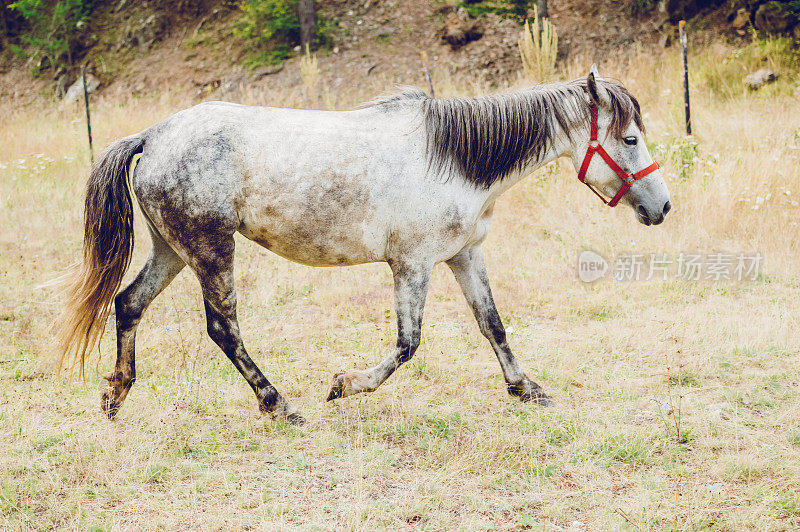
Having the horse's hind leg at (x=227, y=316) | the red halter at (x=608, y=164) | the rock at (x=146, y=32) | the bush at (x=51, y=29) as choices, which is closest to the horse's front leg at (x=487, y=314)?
the red halter at (x=608, y=164)

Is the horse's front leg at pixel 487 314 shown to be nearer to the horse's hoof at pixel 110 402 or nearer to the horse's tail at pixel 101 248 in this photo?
the horse's tail at pixel 101 248

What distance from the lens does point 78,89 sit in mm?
16203

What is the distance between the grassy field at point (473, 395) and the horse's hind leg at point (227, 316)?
5.0 inches

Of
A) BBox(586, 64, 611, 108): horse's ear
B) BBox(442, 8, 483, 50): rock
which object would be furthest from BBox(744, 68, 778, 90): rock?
BBox(586, 64, 611, 108): horse's ear

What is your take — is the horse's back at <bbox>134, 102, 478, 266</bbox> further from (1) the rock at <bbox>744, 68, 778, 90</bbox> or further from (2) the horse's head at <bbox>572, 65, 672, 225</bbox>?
(1) the rock at <bbox>744, 68, 778, 90</bbox>

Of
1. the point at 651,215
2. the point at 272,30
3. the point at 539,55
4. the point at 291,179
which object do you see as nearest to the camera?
the point at 291,179

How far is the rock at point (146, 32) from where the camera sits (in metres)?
17.7

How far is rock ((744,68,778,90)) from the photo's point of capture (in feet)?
34.3

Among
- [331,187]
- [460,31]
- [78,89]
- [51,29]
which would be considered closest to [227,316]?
[331,187]

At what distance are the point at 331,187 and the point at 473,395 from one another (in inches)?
62.5

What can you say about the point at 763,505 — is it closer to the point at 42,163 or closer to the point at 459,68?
the point at 42,163

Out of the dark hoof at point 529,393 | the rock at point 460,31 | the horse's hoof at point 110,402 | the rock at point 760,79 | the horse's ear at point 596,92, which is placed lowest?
the dark hoof at point 529,393

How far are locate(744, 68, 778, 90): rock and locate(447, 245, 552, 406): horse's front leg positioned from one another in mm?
7921

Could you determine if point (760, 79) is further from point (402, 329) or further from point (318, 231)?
point (318, 231)
